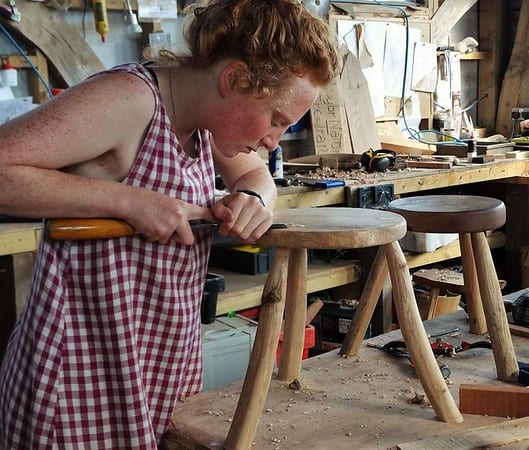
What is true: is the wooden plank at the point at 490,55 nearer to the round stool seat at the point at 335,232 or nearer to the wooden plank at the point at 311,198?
the wooden plank at the point at 311,198

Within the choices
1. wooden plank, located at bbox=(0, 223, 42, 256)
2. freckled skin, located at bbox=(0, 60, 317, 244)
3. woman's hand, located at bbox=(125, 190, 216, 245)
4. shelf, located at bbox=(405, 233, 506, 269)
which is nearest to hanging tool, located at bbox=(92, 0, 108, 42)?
wooden plank, located at bbox=(0, 223, 42, 256)

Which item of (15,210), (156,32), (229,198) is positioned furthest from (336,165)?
(15,210)

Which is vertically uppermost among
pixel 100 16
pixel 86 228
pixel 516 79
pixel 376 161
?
pixel 100 16

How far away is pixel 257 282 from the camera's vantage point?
2744mm

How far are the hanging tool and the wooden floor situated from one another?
1.74 m

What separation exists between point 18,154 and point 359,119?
116 inches

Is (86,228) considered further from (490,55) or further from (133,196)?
(490,55)

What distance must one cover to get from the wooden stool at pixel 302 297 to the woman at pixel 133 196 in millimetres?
121

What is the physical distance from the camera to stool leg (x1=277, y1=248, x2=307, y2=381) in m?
1.60

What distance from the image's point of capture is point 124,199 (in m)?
1.12

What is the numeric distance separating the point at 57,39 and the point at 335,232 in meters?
2.07

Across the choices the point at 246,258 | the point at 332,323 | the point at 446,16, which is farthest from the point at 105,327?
the point at 446,16

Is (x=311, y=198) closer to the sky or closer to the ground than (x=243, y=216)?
closer to the ground

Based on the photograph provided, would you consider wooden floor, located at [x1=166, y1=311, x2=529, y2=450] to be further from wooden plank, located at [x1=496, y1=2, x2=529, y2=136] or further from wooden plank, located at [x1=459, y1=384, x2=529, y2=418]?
wooden plank, located at [x1=496, y1=2, x2=529, y2=136]
